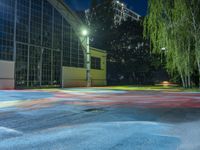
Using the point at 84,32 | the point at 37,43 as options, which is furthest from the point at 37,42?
the point at 84,32

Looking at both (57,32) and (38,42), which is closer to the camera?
(38,42)

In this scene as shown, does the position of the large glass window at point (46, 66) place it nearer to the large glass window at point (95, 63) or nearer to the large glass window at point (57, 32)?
the large glass window at point (57, 32)

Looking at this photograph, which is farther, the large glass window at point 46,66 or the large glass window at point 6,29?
the large glass window at point 46,66

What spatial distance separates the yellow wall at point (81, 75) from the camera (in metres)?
31.7

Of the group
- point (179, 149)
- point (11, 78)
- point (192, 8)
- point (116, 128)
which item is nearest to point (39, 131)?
point (116, 128)

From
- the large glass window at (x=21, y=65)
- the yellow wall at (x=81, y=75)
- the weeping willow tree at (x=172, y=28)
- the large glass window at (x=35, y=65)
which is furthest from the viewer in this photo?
the yellow wall at (x=81, y=75)

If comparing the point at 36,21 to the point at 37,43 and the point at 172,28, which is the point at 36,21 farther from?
the point at 172,28

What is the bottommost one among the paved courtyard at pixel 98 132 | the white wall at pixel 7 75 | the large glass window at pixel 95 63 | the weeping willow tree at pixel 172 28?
the paved courtyard at pixel 98 132

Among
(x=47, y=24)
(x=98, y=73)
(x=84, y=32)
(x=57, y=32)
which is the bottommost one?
(x=98, y=73)

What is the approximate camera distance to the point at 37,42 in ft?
92.7

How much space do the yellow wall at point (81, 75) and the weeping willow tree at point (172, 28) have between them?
37.0 ft

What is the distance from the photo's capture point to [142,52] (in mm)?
45562

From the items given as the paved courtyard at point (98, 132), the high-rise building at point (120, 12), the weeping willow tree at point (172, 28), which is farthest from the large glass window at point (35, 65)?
the high-rise building at point (120, 12)

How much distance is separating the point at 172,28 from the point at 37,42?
524 inches
